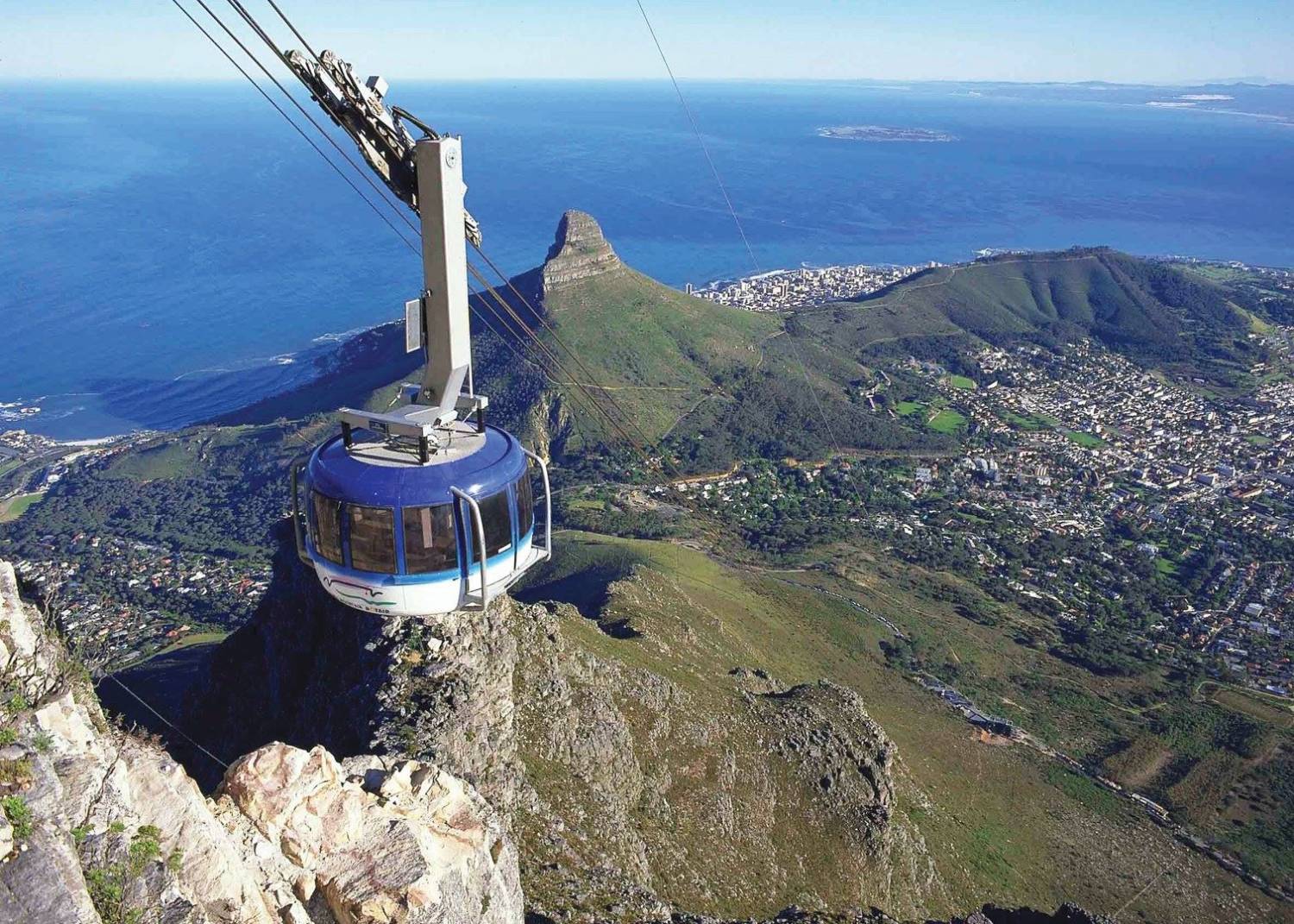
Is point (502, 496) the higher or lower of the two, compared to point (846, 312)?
higher

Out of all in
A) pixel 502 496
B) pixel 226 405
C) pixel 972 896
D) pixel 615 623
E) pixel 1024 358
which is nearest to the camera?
pixel 502 496

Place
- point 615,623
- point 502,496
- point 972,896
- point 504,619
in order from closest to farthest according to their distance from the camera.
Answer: point 502,496 < point 504,619 < point 972,896 < point 615,623

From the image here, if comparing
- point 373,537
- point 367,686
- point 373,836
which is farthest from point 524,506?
point 367,686

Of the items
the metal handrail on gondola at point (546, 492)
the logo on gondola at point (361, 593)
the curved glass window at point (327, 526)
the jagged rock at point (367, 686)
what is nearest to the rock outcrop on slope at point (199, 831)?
the logo on gondola at point (361, 593)

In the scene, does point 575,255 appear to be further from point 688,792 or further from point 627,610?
point 688,792

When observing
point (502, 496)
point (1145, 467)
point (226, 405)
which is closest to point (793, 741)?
point (502, 496)

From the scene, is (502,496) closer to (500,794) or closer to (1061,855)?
(500,794)
